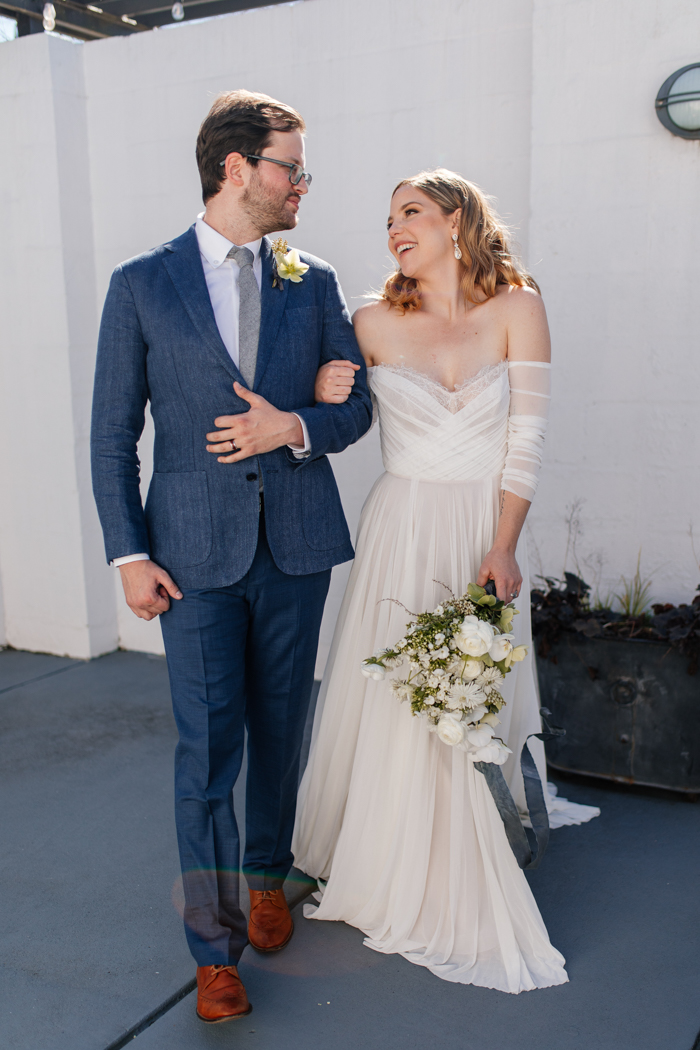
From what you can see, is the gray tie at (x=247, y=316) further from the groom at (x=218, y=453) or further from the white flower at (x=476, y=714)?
the white flower at (x=476, y=714)

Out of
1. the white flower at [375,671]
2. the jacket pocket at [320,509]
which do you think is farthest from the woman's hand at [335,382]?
the white flower at [375,671]

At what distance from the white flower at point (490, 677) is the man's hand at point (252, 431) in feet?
2.45

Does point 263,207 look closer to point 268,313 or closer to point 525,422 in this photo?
point 268,313

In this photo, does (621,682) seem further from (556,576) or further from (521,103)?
(521,103)

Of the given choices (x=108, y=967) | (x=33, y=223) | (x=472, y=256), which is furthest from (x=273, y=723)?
(x=33, y=223)

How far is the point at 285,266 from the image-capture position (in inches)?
91.6

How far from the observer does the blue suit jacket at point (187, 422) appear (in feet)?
7.13

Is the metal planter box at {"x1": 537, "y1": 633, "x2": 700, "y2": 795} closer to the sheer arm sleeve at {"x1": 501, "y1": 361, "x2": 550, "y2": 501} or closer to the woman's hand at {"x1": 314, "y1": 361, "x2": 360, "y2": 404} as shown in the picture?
the sheer arm sleeve at {"x1": 501, "y1": 361, "x2": 550, "y2": 501}

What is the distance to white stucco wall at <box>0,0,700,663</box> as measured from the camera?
3.41m

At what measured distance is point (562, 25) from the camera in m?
3.40

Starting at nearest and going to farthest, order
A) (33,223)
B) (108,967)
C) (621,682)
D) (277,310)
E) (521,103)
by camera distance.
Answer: (277,310), (108,967), (621,682), (521,103), (33,223)

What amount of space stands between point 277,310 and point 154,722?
8.03 feet

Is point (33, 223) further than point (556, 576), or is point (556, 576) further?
point (33, 223)

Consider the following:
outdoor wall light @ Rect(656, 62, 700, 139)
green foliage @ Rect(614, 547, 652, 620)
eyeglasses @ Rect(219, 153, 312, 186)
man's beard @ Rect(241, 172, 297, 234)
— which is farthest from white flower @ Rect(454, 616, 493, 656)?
outdoor wall light @ Rect(656, 62, 700, 139)
